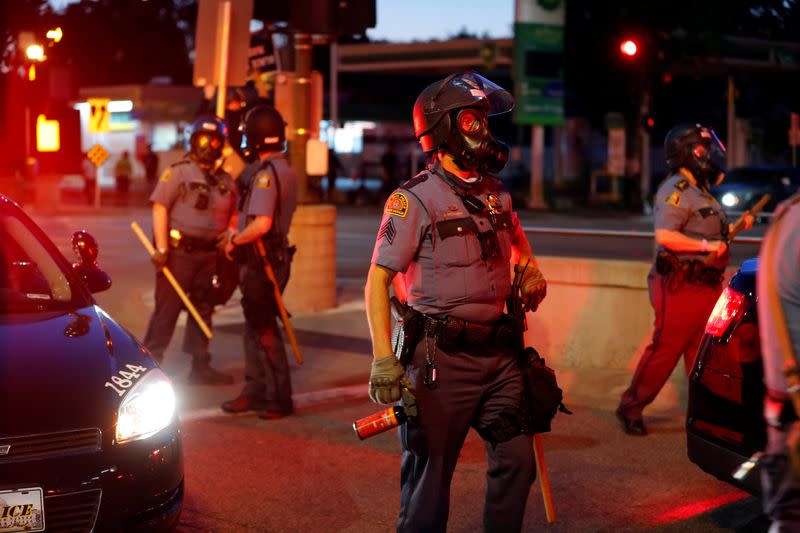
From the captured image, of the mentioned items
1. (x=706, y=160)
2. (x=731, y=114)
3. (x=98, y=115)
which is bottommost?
(x=706, y=160)

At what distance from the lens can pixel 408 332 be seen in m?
4.55

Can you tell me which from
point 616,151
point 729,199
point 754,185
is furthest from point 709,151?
point 616,151

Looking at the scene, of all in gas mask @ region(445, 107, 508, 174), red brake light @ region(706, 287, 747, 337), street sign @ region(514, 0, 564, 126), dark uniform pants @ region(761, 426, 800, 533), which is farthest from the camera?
street sign @ region(514, 0, 564, 126)

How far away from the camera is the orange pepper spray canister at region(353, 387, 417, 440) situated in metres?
4.40

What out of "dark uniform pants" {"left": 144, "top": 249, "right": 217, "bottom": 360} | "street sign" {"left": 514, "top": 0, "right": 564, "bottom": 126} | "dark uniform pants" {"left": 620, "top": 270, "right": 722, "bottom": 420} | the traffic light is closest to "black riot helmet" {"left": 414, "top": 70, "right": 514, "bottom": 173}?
Result: "dark uniform pants" {"left": 620, "top": 270, "right": 722, "bottom": 420}

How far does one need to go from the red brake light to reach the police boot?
4.59 meters

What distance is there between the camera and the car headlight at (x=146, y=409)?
4.75m

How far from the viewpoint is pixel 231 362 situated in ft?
32.6

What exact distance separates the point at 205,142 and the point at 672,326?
3.33 m

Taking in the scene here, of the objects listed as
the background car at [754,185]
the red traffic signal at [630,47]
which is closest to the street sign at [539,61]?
the background car at [754,185]

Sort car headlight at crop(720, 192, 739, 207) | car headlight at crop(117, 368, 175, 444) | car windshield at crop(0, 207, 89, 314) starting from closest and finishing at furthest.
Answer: car headlight at crop(117, 368, 175, 444)
car windshield at crop(0, 207, 89, 314)
car headlight at crop(720, 192, 739, 207)

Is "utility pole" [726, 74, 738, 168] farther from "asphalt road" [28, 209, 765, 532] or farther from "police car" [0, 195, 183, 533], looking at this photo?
"police car" [0, 195, 183, 533]

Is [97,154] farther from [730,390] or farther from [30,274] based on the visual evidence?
[730,390]

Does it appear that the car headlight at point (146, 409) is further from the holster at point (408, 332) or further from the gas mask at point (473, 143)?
the gas mask at point (473, 143)
